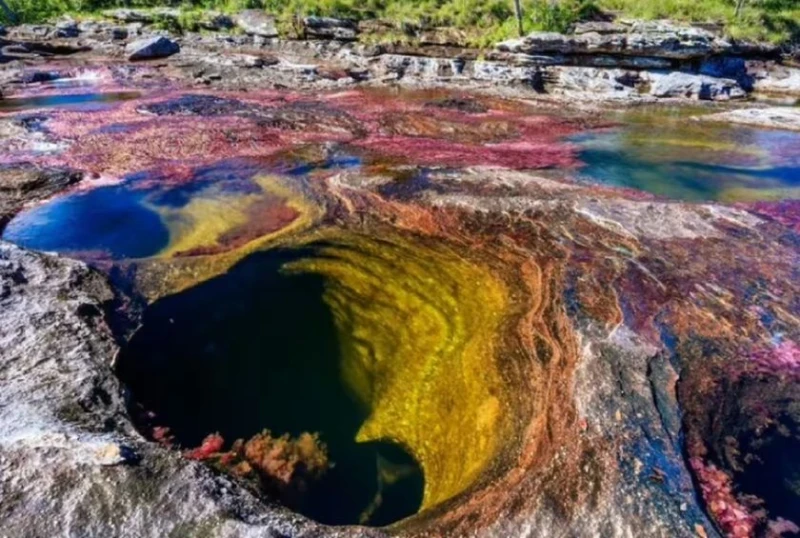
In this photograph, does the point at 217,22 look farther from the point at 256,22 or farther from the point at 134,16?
the point at 134,16

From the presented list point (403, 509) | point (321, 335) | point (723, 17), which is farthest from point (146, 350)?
point (723, 17)

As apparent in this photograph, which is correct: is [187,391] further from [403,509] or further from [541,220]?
[541,220]

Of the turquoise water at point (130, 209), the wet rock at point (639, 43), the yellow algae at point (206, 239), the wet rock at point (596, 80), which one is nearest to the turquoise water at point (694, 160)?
the wet rock at point (596, 80)

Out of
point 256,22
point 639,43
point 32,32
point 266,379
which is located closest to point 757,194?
point 266,379

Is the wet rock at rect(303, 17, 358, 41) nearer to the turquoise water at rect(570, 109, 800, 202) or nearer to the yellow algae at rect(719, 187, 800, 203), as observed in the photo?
the turquoise water at rect(570, 109, 800, 202)

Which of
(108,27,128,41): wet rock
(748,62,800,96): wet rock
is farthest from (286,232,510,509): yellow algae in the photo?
(108,27,128,41): wet rock

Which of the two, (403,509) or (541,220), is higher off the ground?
(541,220)

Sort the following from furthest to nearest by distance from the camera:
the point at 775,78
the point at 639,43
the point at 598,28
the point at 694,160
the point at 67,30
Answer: the point at 67,30 → the point at 598,28 → the point at 775,78 → the point at 639,43 → the point at 694,160
